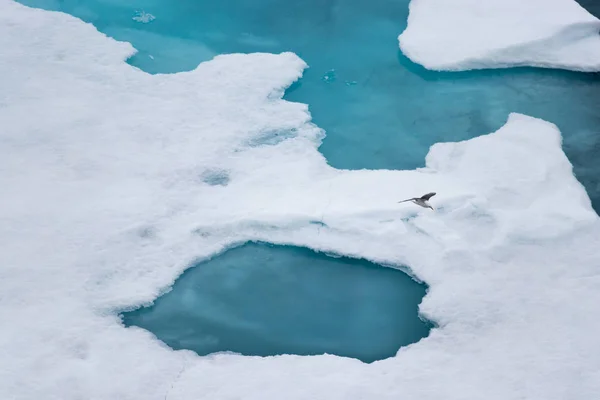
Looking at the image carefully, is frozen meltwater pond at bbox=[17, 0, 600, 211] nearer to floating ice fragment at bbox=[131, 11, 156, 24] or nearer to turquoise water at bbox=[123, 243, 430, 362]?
floating ice fragment at bbox=[131, 11, 156, 24]

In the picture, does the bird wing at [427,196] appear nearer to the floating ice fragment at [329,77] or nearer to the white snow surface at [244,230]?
the white snow surface at [244,230]

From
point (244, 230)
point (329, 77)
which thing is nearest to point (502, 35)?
point (329, 77)

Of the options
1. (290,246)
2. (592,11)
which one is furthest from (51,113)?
(592,11)

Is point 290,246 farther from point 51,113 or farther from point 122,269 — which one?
point 51,113

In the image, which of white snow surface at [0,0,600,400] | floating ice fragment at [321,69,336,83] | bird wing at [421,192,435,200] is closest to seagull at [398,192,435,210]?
bird wing at [421,192,435,200]

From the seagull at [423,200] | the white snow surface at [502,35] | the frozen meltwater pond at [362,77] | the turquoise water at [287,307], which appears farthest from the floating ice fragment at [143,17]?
the seagull at [423,200]

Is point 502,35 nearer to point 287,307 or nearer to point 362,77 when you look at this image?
point 362,77
